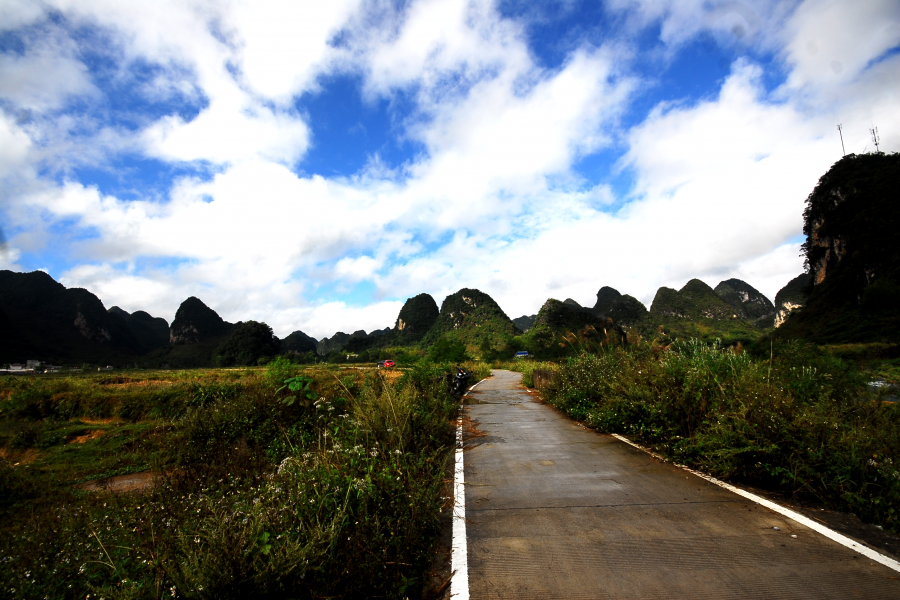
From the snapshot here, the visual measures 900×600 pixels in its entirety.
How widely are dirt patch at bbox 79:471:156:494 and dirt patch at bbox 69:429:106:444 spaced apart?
5.04m

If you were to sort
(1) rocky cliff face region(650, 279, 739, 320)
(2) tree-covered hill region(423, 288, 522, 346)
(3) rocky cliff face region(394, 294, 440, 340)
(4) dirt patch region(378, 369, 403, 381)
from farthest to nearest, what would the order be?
(3) rocky cliff face region(394, 294, 440, 340) → (2) tree-covered hill region(423, 288, 522, 346) → (1) rocky cliff face region(650, 279, 739, 320) → (4) dirt patch region(378, 369, 403, 381)

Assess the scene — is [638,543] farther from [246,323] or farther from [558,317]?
[246,323]

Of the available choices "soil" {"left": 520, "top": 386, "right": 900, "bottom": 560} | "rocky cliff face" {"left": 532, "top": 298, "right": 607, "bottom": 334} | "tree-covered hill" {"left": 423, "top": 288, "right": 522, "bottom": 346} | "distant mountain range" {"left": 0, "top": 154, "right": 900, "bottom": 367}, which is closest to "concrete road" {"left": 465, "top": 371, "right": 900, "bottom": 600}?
"soil" {"left": 520, "top": 386, "right": 900, "bottom": 560}

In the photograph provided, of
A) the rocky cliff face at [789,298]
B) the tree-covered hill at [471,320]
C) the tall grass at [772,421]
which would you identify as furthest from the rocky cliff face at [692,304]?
the tall grass at [772,421]

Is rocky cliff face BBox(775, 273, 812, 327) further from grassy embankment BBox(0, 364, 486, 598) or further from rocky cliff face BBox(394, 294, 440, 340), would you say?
grassy embankment BBox(0, 364, 486, 598)

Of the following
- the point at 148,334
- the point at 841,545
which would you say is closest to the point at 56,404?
the point at 841,545

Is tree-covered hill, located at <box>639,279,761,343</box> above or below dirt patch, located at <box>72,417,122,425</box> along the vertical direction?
above

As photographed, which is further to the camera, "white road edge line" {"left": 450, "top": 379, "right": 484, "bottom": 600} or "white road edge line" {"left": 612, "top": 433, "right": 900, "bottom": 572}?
"white road edge line" {"left": 612, "top": 433, "right": 900, "bottom": 572}

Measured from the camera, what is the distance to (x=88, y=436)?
488 inches

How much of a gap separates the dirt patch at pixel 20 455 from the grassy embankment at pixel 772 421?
13.5m

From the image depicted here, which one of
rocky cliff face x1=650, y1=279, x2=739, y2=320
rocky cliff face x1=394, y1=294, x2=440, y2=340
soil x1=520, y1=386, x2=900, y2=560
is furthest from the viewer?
rocky cliff face x1=394, y1=294, x2=440, y2=340

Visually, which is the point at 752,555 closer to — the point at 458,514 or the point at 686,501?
the point at 686,501

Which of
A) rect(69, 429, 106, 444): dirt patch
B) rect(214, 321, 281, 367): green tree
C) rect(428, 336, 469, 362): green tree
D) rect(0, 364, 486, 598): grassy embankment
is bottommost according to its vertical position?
rect(69, 429, 106, 444): dirt patch

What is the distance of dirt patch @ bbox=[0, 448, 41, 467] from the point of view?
9.80m
